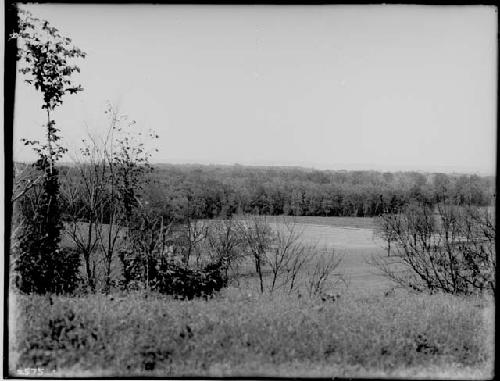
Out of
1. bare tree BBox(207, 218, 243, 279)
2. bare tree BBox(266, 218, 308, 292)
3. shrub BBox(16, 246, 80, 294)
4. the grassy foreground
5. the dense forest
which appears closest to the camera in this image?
the grassy foreground

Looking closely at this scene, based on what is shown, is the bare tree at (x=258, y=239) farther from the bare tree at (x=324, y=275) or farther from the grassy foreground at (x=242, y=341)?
the grassy foreground at (x=242, y=341)

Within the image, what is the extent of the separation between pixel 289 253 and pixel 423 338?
2357 mm

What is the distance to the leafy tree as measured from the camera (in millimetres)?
6027

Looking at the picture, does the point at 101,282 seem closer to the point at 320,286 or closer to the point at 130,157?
the point at 130,157

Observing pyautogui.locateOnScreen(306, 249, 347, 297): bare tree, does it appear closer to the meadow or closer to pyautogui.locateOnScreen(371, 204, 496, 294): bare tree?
the meadow

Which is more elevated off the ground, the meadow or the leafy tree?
the leafy tree

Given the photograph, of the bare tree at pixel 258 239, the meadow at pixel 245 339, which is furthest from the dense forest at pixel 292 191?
the meadow at pixel 245 339

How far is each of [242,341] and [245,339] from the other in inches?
1.6

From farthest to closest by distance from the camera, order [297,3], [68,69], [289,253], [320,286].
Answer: [289,253]
[320,286]
[68,69]
[297,3]

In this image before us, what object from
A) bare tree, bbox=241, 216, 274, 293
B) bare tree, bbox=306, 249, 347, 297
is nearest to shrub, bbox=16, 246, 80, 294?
bare tree, bbox=241, 216, 274, 293

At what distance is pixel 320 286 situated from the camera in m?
6.86

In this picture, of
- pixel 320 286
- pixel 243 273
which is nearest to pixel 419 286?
pixel 320 286

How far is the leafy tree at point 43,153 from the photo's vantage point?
603 cm

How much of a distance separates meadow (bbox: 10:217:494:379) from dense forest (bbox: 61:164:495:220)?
1502 mm
